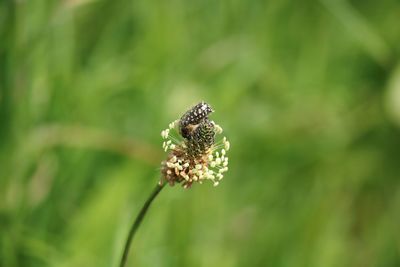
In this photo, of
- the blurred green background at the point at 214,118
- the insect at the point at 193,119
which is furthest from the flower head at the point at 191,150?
the blurred green background at the point at 214,118

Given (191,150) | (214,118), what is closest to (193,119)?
(191,150)

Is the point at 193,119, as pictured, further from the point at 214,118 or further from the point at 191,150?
the point at 214,118

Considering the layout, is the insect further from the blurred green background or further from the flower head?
the blurred green background

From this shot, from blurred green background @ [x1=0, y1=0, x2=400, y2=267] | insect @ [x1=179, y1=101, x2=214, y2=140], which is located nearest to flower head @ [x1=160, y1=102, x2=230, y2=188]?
insect @ [x1=179, y1=101, x2=214, y2=140]

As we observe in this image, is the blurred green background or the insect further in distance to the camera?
the blurred green background

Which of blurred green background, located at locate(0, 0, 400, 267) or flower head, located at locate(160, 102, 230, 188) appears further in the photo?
blurred green background, located at locate(0, 0, 400, 267)

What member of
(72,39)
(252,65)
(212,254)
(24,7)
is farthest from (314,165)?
(24,7)

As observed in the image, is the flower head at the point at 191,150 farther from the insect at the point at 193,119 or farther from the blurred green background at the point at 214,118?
the blurred green background at the point at 214,118

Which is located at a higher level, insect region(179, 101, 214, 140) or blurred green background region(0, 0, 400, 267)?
blurred green background region(0, 0, 400, 267)
